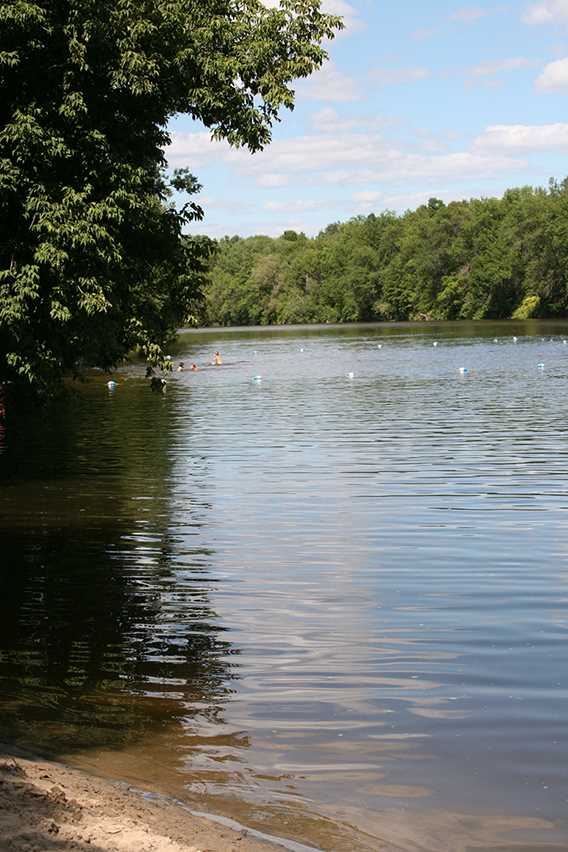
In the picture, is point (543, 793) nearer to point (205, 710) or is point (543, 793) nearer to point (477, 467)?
point (205, 710)

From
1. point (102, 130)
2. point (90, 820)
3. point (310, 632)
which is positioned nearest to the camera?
point (90, 820)

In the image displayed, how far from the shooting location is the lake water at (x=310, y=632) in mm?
7391

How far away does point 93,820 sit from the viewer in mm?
6188

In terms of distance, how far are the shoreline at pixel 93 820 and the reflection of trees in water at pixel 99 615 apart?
1.25 metres

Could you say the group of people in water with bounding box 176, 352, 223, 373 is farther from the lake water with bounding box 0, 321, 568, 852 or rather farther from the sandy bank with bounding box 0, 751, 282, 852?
the sandy bank with bounding box 0, 751, 282, 852

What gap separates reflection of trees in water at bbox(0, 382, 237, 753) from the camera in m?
9.07

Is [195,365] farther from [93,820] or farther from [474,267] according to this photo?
[474,267]

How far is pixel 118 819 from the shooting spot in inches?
247

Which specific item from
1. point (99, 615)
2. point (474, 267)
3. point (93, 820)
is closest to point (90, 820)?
point (93, 820)

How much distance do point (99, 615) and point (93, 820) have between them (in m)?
6.33

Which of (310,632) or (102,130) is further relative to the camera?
(102,130)

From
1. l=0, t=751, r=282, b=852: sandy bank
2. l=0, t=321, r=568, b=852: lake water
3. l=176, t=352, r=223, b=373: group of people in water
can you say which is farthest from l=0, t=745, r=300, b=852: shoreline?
l=176, t=352, r=223, b=373: group of people in water

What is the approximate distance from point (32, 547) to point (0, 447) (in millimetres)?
15119

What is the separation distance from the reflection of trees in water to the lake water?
0.04 meters
